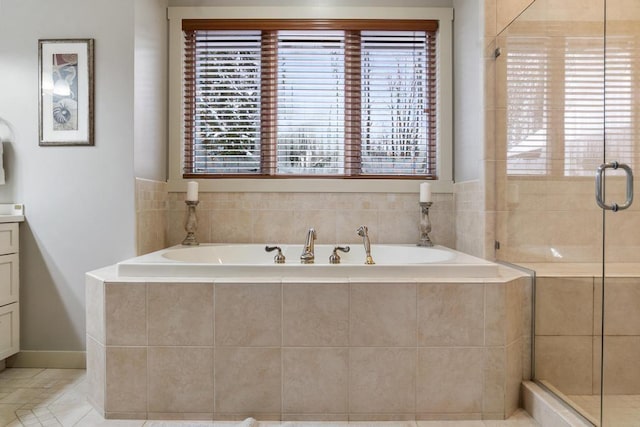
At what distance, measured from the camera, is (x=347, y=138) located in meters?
2.81

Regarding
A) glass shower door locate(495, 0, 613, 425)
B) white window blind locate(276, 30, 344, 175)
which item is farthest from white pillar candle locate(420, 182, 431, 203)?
white window blind locate(276, 30, 344, 175)

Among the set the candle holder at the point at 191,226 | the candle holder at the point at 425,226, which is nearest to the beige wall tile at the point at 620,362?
the candle holder at the point at 425,226

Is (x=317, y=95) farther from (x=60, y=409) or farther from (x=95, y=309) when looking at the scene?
(x=60, y=409)

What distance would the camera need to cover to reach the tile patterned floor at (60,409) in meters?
1.69

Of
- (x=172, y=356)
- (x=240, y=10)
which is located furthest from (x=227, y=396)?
(x=240, y=10)

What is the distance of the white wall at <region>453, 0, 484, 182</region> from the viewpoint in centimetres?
234

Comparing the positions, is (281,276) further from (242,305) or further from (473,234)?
(473,234)

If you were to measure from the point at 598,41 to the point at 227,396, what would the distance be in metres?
1.96

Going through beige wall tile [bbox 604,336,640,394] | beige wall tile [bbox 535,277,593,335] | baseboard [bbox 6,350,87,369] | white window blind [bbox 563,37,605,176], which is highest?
white window blind [bbox 563,37,605,176]

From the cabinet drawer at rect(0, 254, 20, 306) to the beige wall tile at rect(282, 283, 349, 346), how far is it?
154 centimetres

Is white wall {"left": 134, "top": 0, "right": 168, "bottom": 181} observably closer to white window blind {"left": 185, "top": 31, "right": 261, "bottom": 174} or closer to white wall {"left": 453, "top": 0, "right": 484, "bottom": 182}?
white window blind {"left": 185, "top": 31, "right": 261, "bottom": 174}

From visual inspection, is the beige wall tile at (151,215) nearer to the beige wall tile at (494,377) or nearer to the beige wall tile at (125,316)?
the beige wall tile at (125,316)

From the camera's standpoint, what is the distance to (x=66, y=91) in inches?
90.8

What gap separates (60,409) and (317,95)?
7.16 ft
